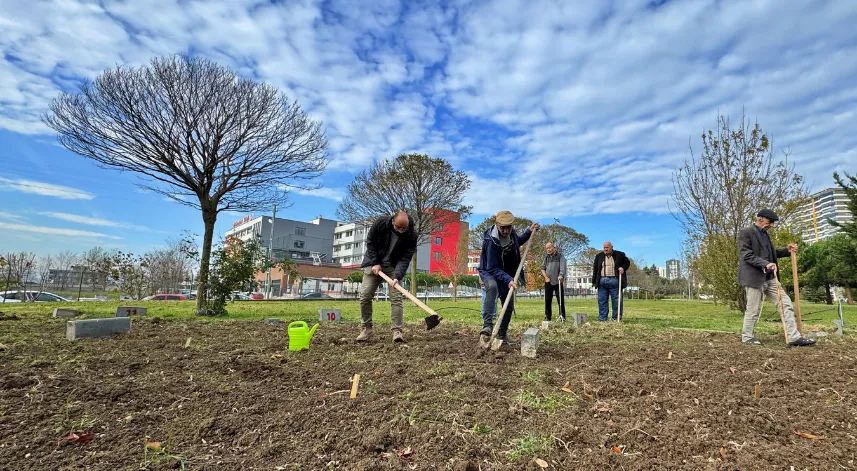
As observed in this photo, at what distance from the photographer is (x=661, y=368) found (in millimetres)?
3756

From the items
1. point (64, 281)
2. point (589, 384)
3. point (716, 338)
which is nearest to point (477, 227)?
point (64, 281)

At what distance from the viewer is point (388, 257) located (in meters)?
5.64

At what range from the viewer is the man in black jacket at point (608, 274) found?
348 inches

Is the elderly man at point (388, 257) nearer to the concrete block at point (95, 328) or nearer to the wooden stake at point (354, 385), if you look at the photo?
the wooden stake at point (354, 385)

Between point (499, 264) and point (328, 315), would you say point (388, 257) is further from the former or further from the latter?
point (328, 315)

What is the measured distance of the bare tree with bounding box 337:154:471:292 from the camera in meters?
21.8

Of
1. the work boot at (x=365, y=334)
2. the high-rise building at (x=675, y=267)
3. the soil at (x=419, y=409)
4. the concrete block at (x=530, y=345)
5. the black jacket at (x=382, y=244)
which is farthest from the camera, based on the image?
the high-rise building at (x=675, y=267)

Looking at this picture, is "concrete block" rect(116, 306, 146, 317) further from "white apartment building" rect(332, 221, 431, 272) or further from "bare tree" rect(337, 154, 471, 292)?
"white apartment building" rect(332, 221, 431, 272)

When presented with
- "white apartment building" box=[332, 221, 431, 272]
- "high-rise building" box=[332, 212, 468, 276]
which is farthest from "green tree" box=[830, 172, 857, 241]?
"white apartment building" box=[332, 221, 431, 272]

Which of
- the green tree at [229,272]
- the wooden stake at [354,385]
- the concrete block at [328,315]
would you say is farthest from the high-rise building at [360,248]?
the wooden stake at [354,385]

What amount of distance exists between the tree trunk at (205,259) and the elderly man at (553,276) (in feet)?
25.5

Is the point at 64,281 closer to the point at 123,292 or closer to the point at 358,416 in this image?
the point at 123,292

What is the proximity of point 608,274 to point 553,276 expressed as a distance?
1.10m

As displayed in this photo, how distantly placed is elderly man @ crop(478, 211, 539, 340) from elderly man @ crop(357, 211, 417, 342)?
1042 mm
